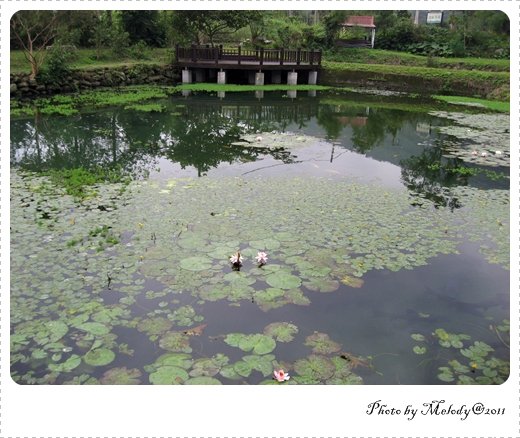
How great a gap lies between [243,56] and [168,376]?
18607mm

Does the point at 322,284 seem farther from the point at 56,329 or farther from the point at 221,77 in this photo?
the point at 221,77

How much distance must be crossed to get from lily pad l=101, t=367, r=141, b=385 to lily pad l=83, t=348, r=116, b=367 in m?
0.10

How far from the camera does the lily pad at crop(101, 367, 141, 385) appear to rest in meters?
3.04

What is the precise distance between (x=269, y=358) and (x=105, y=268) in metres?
1.99

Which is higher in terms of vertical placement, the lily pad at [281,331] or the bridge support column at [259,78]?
the bridge support column at [259,78]

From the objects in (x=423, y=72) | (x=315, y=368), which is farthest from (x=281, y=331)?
(x=423, y=72)

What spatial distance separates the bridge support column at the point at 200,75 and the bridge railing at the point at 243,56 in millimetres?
948

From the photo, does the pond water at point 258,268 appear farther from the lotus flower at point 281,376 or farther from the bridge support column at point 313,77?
the bridge support column at point 313,77

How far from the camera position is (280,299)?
401cm

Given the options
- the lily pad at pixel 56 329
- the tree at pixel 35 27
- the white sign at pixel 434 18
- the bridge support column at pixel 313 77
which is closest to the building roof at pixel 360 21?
the white sign at pixel 434 18

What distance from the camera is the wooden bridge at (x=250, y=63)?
63.1 feet

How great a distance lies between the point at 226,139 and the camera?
10250mm

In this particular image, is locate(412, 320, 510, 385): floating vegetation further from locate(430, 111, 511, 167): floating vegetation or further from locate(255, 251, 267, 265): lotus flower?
locate(430, 111, 511, 167): floating vegetation

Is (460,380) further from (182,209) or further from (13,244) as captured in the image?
(13,244)
